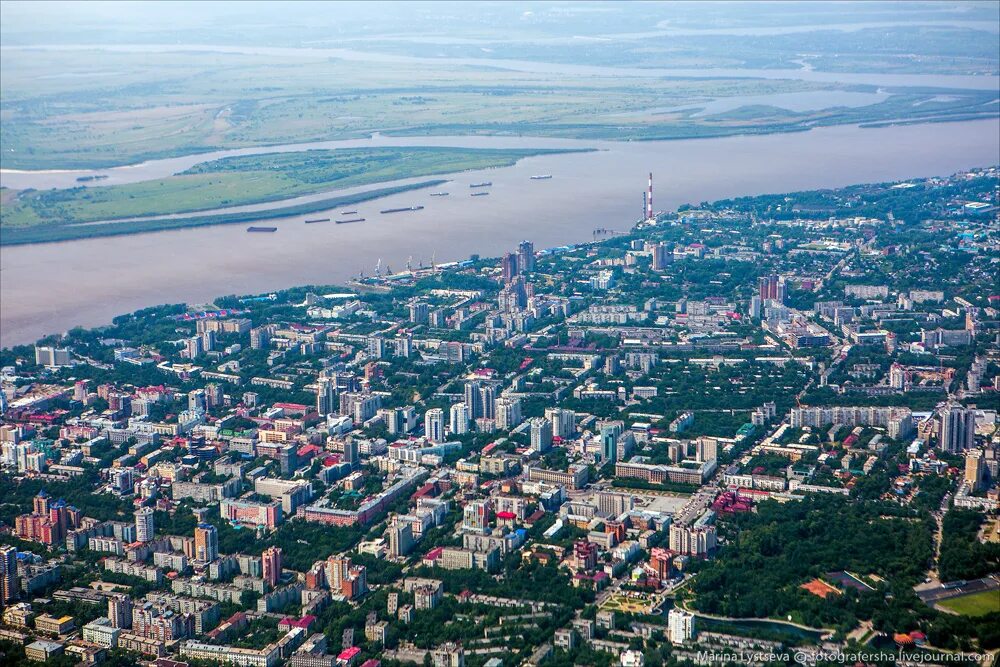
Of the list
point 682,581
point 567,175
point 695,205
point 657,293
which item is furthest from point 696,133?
point 682,581

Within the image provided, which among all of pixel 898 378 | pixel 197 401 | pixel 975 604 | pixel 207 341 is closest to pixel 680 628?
pixel 975 604

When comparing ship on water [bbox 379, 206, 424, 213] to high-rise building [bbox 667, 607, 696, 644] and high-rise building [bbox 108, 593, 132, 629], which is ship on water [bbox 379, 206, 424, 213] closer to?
high-rise building [bbox 108, 593, 132, 629]

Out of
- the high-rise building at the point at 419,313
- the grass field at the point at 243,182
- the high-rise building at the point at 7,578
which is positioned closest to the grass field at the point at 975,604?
the high-rise building at the point at 7,578

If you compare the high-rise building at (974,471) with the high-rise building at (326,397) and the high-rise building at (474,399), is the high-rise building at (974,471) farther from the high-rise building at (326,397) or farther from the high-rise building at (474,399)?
the high-rise building at (326,397)

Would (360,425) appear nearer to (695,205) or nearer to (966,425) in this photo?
(966,425)

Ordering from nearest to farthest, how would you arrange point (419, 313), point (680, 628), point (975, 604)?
point (680, 628)
point (975, 604)
point (419, 313)

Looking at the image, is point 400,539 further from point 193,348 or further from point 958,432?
point 193,348
